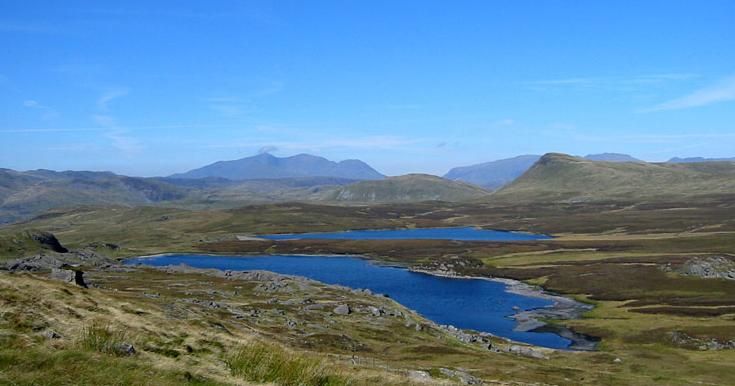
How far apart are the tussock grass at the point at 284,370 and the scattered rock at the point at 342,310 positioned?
271 feet

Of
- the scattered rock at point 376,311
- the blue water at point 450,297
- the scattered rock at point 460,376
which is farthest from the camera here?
the blue water at point 450,297

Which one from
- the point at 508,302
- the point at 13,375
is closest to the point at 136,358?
the point at 13,375

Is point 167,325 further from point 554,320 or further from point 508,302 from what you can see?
point 508,302

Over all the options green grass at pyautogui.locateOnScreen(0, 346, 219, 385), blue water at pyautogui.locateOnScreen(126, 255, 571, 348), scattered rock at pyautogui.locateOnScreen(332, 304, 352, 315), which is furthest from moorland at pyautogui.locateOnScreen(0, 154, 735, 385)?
blue water at pyautogui.locateOnScreen(126, 255, 571, 348)

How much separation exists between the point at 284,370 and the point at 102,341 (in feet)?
25.7

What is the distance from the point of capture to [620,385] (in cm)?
6494

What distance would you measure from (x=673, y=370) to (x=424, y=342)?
3136 cm

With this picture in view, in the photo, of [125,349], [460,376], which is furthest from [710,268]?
[125,349]

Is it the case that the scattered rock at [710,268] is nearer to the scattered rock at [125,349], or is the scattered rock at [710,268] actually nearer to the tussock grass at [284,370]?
the tussock grass at [284,370]

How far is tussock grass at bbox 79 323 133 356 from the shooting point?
22.9 m

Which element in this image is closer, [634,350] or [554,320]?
[634,350]

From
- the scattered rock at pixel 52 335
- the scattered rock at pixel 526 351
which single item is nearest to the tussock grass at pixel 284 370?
the scattered rock at pixel 52 335

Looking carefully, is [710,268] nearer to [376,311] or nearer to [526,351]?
[526,351]

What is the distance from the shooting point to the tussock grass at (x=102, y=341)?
2291 cm
